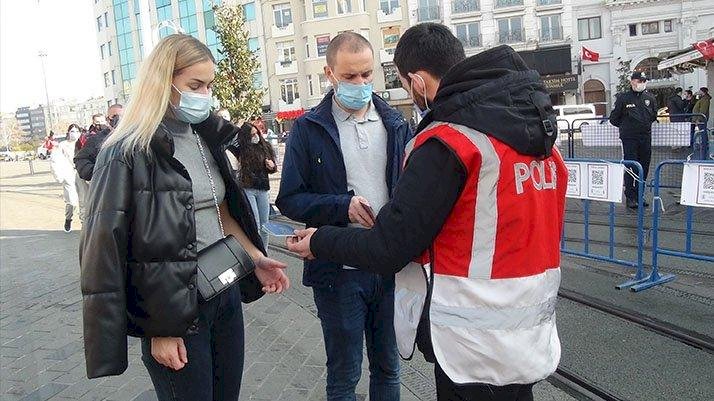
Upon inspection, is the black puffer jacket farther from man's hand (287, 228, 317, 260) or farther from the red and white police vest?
the red and white police vest

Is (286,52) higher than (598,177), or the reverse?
(286,52)

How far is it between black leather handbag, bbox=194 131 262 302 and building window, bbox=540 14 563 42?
148 feet

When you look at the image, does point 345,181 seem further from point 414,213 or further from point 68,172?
point 68,172

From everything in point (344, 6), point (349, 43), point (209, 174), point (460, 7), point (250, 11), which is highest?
point (250, 11)

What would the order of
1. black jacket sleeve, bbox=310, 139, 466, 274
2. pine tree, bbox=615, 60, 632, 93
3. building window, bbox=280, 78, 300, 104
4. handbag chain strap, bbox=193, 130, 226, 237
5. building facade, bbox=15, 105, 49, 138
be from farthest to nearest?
1. building facade, bbox=15, 105, 49, 138
2. building window, bbox=280, 78, 300, 104
3. pine tree, bbox=615, 60, 632, 93
4. handbag chain strap, bbox=193, 130, 226, 237
5. black jacket sleeve, bbox=310, 139, 466, 274

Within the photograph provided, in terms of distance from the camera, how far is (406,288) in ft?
6.76

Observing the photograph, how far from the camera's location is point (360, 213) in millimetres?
2561

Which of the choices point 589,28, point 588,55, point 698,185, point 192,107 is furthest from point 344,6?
point 192,107

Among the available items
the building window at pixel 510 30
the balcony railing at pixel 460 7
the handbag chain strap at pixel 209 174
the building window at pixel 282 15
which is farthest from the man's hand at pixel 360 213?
the building window at pixel 282 15

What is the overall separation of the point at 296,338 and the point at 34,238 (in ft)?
26.9

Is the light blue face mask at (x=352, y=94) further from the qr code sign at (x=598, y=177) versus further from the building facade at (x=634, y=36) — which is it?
the building facade at (x=634, y=36)

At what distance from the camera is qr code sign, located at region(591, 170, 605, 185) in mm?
6316

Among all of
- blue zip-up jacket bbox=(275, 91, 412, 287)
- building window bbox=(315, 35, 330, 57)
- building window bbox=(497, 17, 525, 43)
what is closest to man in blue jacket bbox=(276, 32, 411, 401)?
blue zip-up jacket bbox=(275, 91, 412, 287)

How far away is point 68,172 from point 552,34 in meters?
39.4
